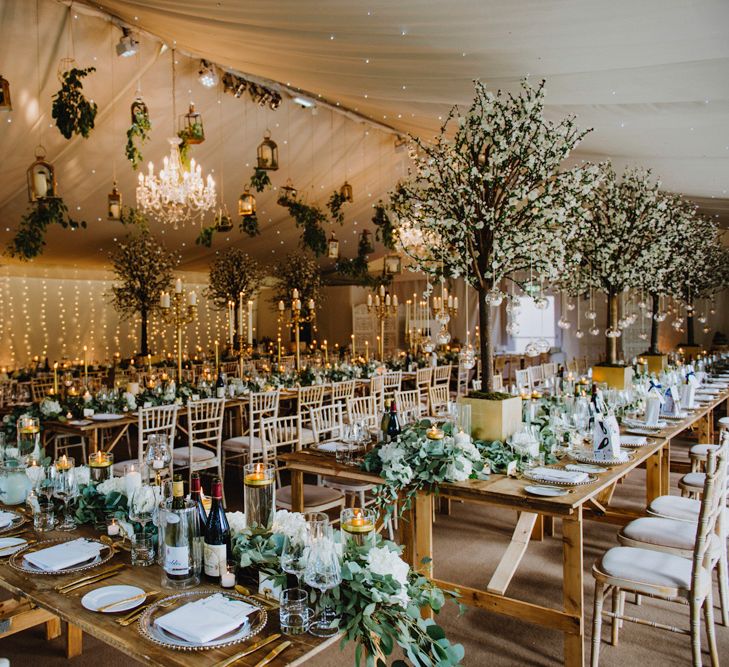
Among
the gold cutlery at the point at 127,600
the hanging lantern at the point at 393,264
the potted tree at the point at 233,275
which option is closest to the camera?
the gold cutlery at the point at 127,600

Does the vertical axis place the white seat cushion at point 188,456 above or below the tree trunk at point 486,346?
below

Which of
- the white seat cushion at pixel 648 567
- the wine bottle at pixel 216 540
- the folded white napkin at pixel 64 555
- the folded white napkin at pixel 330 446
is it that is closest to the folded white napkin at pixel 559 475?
the white seat cushion at pixel 648 567

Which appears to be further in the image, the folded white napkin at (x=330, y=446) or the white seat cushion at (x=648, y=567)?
the folded white napkin at (x=330, y=446)

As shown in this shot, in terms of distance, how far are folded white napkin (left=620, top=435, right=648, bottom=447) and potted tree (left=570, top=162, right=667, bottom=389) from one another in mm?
1974

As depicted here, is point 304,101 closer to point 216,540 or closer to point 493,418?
point 493,418

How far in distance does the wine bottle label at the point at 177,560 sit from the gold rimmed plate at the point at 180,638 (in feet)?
0.27

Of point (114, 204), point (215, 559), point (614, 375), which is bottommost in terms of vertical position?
point (215, 559)

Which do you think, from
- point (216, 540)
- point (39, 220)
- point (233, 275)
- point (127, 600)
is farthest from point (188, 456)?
point (233, 275)

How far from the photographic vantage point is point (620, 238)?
5770 millimetres

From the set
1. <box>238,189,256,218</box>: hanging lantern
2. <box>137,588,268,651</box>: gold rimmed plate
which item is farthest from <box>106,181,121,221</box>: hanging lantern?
<box>137,588,268,651</box>: gold rimmed plate

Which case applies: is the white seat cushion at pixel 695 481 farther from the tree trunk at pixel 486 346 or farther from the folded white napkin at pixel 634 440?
the tree trunk at pixel 486 346

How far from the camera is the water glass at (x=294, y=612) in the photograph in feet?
5.39

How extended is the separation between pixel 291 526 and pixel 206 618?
1.44 ft

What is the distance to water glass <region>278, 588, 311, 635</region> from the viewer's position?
5.39ft
